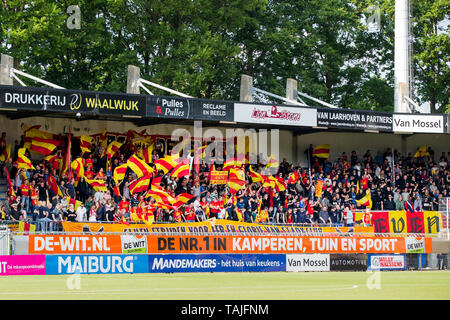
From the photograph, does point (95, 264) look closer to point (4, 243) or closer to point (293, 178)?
point (4, 243)

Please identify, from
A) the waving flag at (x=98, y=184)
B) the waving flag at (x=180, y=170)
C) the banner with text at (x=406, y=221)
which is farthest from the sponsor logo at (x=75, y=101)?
the banner with text at (x=406, y=221)

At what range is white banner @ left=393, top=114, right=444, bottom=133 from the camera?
41281mm

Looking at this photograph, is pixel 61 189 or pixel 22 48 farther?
pixel 22 48

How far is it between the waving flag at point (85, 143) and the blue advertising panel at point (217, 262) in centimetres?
1212

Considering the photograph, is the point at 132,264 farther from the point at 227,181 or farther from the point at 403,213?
the point at 403,213

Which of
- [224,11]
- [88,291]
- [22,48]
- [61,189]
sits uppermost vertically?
[224,11]

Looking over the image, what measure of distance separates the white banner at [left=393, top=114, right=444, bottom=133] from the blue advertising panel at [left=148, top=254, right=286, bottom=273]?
643 inches

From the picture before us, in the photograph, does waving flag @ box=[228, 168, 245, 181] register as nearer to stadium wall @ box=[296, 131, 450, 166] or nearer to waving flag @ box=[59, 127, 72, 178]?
stadium wall @ box=[296, 131, 450, 166]

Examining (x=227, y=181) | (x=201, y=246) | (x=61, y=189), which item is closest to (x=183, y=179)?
(x=227, y=181)

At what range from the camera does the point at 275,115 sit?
3806 cm

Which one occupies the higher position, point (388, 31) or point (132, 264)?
point (388, 31)

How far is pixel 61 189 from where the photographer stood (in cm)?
3356

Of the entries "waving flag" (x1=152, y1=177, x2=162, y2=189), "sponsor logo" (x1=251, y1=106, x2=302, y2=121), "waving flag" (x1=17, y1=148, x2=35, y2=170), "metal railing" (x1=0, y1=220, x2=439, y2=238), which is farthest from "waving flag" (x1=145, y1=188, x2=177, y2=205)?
"sponsor logo" (x1=251, y1=106, x2=302, y2=121)
